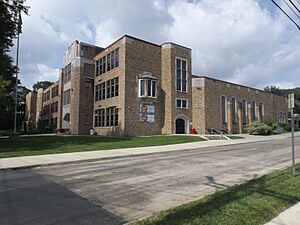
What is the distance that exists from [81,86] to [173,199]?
119 ft

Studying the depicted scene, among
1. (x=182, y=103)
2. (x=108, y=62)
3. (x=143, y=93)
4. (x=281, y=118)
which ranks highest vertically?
(x=108, y=62)

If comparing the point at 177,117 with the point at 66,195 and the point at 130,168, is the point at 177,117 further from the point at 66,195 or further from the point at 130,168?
the point at 66,195

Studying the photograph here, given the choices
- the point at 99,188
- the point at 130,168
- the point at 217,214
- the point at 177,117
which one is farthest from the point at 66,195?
the point at 177,117

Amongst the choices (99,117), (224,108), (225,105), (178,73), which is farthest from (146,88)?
(225,105)

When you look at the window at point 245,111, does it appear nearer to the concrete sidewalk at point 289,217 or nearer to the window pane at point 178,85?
the window pane at point 178,85

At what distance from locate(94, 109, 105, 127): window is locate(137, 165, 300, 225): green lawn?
30790 mm

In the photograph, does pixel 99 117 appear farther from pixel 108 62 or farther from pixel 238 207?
pixel 238 207

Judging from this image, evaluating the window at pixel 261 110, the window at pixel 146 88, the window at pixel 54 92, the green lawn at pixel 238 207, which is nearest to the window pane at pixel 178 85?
the window at pixel 146 88

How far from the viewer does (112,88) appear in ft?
116

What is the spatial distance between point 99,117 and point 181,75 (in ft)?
39.7

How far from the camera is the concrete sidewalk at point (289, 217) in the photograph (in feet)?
16.7

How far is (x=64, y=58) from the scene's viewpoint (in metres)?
50.0

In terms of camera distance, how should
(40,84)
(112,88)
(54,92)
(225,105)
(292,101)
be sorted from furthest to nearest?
(40,84), (54,92), (225,105), (112,88), (292,101)

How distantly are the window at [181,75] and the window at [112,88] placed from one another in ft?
24.7
